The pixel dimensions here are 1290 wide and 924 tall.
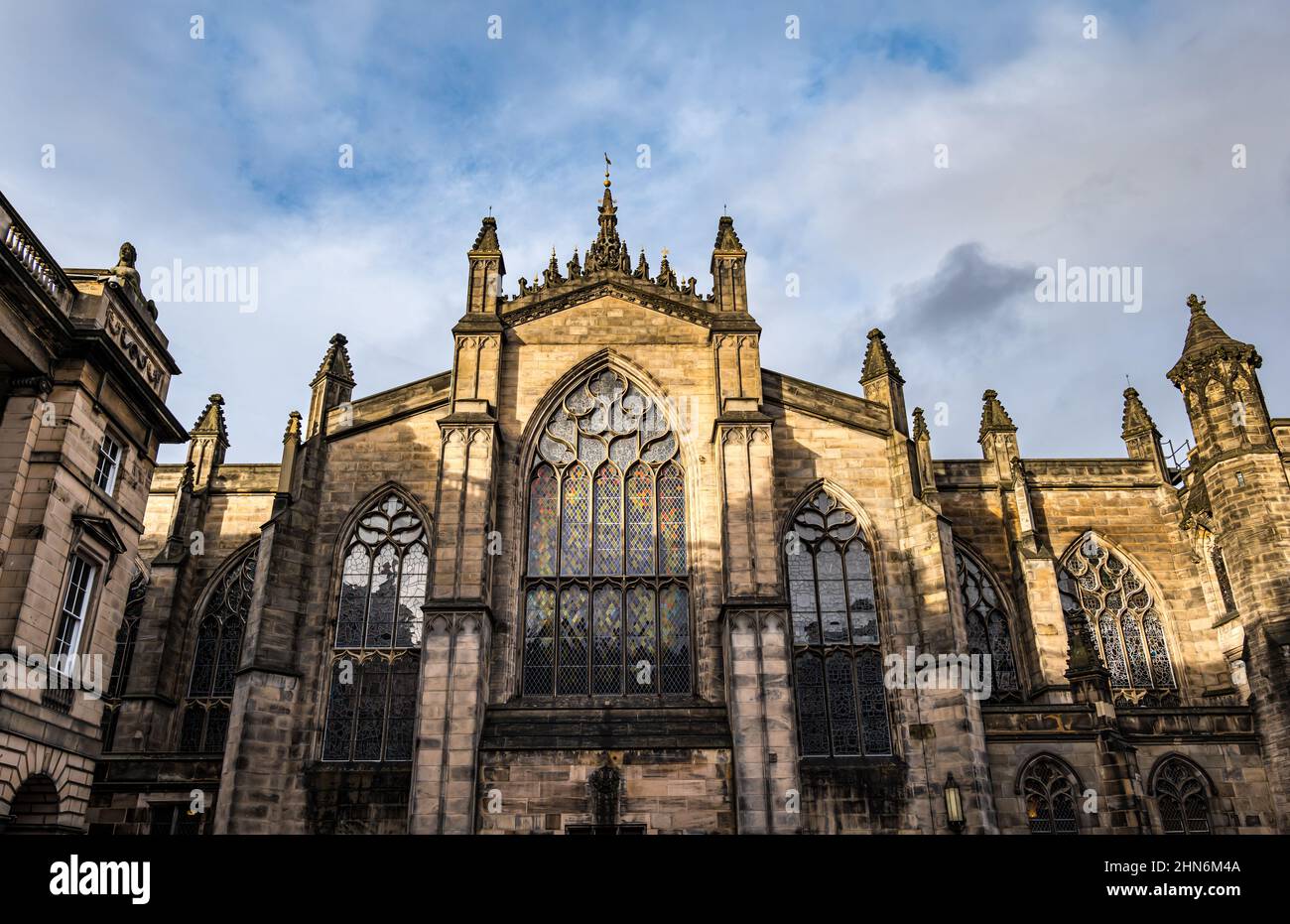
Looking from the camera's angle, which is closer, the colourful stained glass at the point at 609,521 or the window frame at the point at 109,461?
the window frame at the point at 109,461

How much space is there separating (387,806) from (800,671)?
350 inches

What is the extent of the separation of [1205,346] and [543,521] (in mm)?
17961

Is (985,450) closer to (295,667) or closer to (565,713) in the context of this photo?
(565,713)

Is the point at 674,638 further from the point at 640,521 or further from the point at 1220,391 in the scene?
the point at 1220,391

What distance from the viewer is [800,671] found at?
20.5m

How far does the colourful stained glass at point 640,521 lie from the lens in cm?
2117

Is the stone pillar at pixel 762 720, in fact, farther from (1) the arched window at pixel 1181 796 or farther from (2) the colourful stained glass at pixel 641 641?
(1) the arched window at pixel 1181 796

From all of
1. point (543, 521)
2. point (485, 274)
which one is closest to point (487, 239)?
point (485, 274)

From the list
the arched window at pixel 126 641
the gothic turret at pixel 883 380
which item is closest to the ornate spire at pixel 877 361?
the gothic turret at pixel 883 380

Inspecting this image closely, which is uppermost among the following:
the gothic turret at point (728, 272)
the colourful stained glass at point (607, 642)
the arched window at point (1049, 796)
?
the gothic turret at point (728, 272)

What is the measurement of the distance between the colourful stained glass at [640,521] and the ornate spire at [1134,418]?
15.6m

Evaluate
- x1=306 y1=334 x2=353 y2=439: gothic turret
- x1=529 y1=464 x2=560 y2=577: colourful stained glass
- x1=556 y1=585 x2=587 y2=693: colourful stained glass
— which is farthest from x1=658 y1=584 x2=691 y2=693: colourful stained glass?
x1=306 y1=334 x2=353 y2=439: gothic turret
